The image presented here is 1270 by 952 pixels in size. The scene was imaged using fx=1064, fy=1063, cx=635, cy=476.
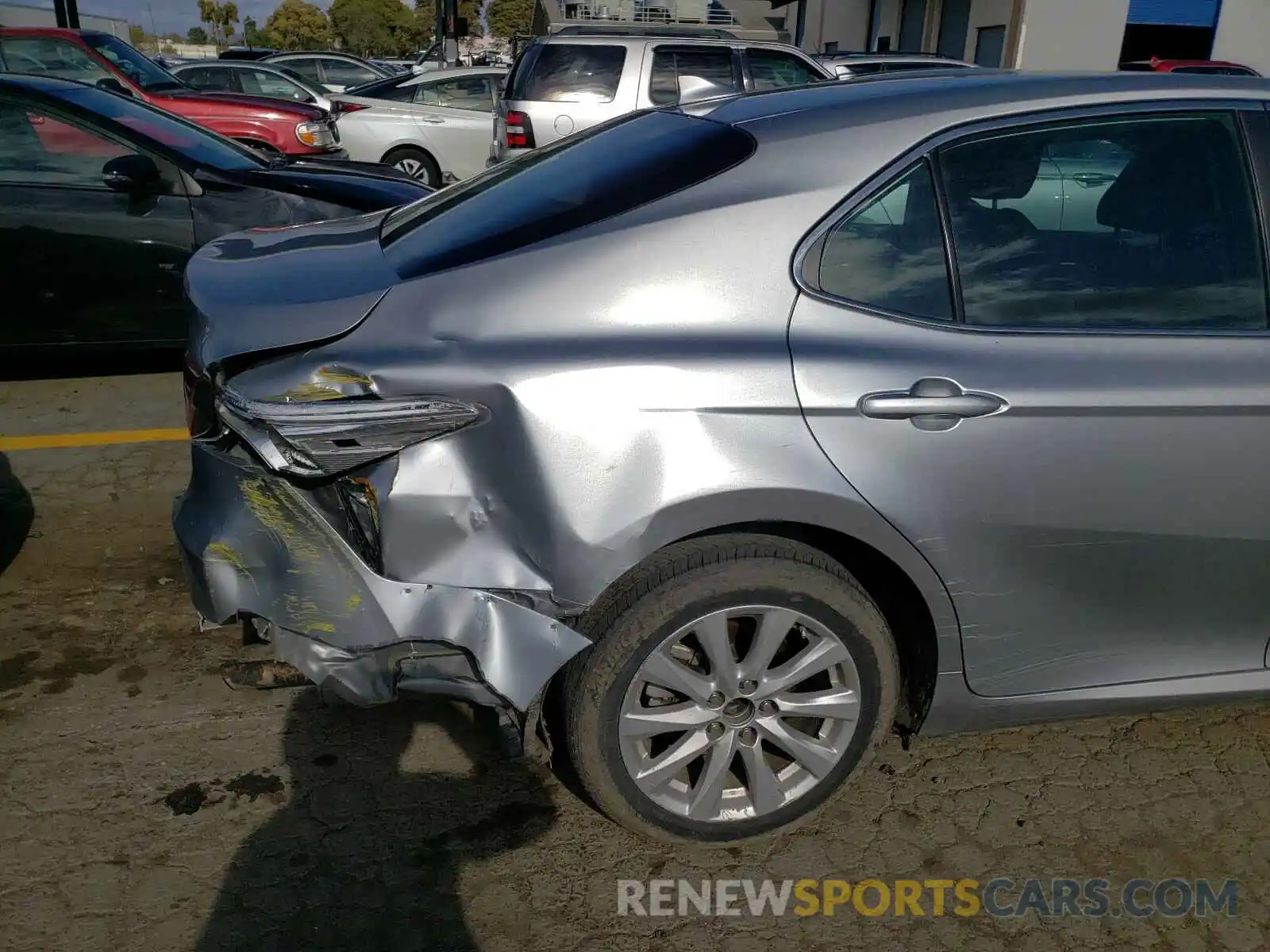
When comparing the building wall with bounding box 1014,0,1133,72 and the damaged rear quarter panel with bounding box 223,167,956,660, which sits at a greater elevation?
the building wall with bounding box 1014,0,1133,72

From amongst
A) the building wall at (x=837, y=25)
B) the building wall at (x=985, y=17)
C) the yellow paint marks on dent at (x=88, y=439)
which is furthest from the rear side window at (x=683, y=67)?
the building wall at (x=837, y=25)

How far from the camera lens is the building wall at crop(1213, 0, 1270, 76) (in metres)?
22.6

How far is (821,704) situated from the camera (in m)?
2.47

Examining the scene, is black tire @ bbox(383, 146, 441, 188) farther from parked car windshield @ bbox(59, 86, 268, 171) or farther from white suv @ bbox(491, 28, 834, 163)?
parked car windshield @ bbox(59, 86, 268, 171)

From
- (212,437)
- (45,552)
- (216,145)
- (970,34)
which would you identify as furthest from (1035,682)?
(970,34)

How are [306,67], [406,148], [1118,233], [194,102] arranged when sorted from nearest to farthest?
[1118,233] < [194,102] < [406,148] < [306,67]

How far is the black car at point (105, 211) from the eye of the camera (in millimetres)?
5383

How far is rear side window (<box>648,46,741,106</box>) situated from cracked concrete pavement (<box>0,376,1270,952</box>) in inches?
302

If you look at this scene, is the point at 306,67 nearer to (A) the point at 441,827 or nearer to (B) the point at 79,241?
(B) the point at 79,241

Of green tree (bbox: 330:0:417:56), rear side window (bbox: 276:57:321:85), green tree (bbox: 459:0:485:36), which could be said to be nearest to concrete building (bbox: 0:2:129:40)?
rear side window (bbox: 276:57:321:85)

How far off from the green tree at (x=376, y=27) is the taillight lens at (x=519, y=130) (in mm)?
71199

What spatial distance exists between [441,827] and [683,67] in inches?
333

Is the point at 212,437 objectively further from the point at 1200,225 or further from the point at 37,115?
the point at 37,115

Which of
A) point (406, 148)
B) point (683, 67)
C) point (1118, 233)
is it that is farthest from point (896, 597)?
point (406, 148)
